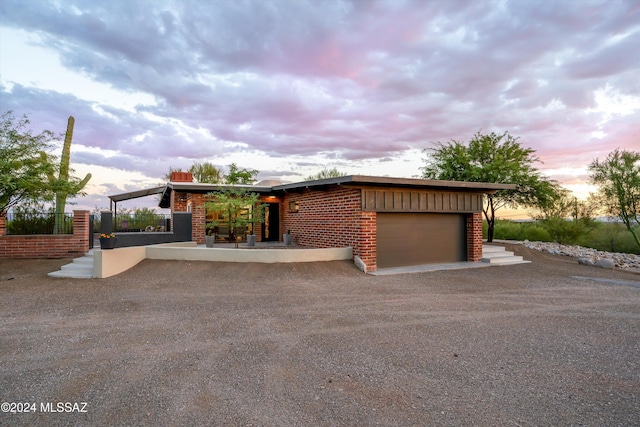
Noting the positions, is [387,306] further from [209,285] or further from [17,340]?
[17,340]

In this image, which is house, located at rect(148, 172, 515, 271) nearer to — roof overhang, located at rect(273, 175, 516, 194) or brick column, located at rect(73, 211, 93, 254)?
roof overhang, located at rect(273, 175, 516, 194)

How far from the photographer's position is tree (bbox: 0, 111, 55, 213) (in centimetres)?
991

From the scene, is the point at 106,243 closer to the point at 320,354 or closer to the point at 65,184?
the point at 65,184

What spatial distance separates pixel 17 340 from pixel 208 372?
10.8ft

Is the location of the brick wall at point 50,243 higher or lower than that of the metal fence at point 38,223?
lower

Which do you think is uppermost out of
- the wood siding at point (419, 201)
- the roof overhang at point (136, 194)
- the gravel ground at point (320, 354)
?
the roof overhang at point (136, 194)

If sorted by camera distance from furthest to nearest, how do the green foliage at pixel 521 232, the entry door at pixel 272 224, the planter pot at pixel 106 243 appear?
the green foliage at pixel 521 232 < the entry door at pixel 272 224 < the planter pot at pixel 106 243

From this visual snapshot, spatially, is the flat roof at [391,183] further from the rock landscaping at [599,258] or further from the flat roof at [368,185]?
the rock landscaping at [599,258]

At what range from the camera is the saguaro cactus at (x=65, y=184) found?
11.4 metres

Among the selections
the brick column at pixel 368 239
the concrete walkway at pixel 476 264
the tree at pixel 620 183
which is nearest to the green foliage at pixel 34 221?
the brick column at pixel 368 239

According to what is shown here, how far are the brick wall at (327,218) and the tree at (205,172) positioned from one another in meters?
20.6

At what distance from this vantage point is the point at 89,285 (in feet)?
26.6

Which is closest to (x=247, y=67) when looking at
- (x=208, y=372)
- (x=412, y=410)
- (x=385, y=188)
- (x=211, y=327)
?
(x=385, y=188)

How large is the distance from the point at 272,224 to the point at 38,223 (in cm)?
898
